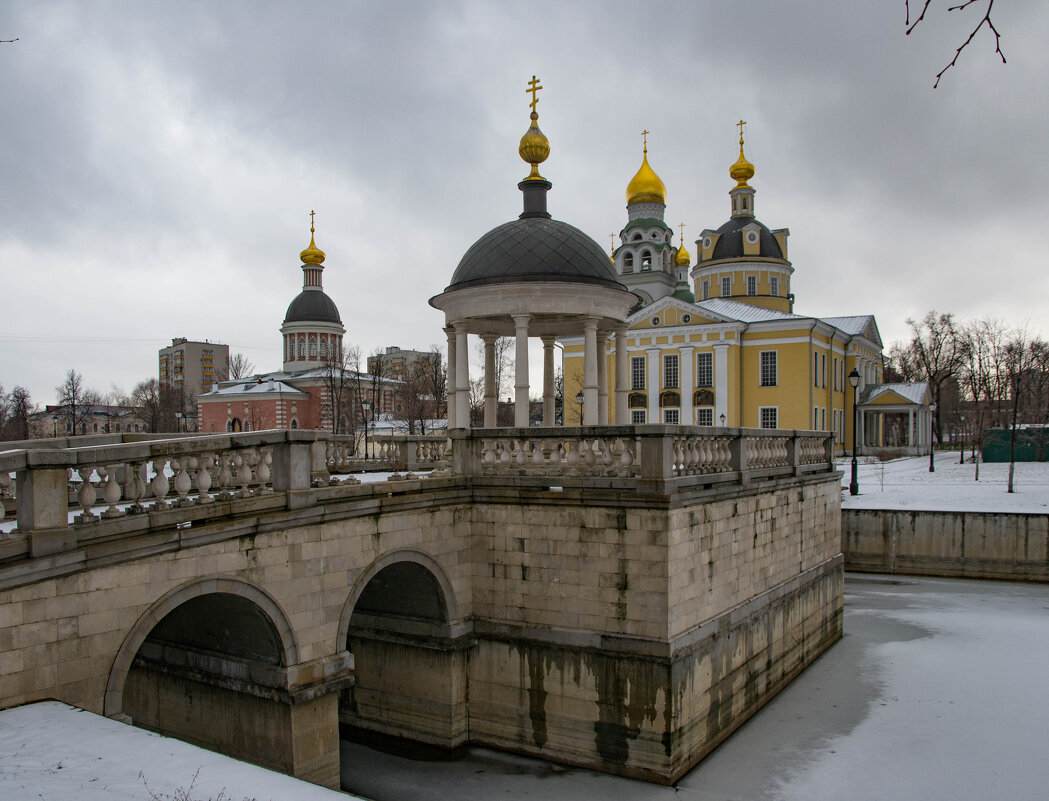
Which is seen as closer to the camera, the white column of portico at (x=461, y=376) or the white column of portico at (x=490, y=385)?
the white column of portico at (x=461, y=376)

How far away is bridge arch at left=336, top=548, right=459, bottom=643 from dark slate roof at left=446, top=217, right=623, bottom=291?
5.84m

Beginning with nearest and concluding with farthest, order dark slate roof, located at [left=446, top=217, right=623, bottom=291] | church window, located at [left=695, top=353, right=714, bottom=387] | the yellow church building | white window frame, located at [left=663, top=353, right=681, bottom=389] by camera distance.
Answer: dark slate roof, located at [left=446, top=217, right=623, bottom=291] < the yellow church building < church window, located at [left=695, top=353, right=714, bottom=387] < white window frame, located at [left=663, top=353, right=681, bottom=389]

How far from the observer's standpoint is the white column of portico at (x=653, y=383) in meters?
46.9

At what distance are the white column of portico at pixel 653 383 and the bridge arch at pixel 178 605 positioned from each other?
1529 inches

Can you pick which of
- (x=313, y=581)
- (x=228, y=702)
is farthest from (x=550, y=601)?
(x=228, y=702)

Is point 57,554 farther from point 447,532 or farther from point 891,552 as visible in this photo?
point 891,552

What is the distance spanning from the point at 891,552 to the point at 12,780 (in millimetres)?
27396

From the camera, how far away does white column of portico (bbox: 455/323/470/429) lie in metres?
15.8

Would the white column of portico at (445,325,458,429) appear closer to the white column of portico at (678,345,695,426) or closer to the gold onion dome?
the white column of portico at (678,345,695,426)

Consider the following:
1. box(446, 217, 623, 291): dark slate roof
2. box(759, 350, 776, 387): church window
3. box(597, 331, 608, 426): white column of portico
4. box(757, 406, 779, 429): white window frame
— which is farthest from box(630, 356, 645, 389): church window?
box(446, 217, 623, 291): dark slate roof

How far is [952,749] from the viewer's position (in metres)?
12.1

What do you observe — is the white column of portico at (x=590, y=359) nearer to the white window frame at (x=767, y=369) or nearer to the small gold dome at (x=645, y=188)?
the white window frame at (x=767, y=369)

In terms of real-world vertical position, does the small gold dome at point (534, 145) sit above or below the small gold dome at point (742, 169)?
below

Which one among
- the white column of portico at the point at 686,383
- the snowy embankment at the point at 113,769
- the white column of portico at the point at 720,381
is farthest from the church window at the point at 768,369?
the snowy embankment at the point at 113,769
